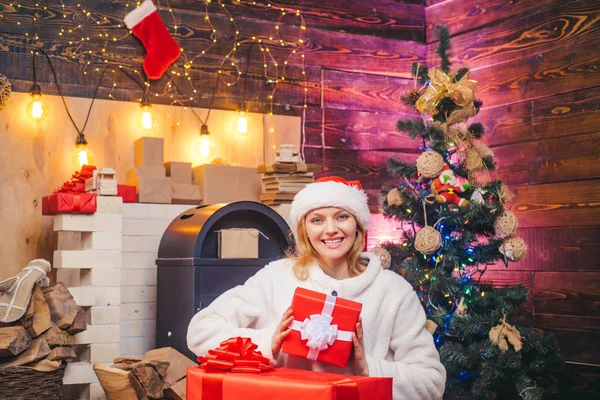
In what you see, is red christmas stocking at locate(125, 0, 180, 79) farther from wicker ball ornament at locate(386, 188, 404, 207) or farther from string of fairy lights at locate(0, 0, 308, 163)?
wicker ball ornament at locate(386, 188, 404, 207)

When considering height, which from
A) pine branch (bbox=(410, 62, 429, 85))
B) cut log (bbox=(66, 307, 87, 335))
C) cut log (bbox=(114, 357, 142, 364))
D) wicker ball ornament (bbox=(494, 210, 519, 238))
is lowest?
cut log (bbox=(114, 357, 142, 364))

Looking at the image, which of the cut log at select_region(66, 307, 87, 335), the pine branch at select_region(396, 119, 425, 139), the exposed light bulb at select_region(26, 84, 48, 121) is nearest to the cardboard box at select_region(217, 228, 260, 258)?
the cut log at select_region(66, 307, 87, 335)

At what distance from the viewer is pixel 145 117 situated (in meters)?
4.82

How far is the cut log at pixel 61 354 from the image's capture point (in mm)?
3775

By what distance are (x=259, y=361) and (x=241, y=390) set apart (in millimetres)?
127

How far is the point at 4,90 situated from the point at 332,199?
2689 mm

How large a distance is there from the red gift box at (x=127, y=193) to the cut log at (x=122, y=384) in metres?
1.04

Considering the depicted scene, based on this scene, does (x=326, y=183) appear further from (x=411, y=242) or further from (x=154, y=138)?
(x=154, y=138)

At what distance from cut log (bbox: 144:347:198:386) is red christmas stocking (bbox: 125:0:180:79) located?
1862 millimetres

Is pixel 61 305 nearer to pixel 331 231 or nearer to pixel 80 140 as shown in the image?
pixel 80 140

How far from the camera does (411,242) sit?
4.23 metres

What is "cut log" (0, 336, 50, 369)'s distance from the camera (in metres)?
3.63

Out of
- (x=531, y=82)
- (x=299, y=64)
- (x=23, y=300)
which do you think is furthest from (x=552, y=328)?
(x=23, y=300)

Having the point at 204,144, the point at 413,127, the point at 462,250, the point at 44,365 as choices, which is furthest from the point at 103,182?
the point at 462,250
